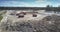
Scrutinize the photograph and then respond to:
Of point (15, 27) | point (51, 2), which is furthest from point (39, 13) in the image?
point (15, 27)

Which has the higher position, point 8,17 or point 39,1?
point 39,1

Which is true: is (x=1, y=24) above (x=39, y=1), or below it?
below

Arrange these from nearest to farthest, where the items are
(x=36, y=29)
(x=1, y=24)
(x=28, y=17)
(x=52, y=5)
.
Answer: (x=36, y=29), (x=1, y=24), (x=28, y=17), (x=52, y=5)

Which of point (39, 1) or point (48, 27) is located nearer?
point (48, 27)

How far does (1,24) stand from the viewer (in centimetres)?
176

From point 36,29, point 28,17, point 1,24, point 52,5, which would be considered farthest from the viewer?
point 52,5

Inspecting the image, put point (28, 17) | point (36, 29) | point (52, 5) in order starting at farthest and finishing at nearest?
1. point (52, 5)
2. point (28, 17)
3. point (36, 29)

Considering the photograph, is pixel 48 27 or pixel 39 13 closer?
pixel 48 27

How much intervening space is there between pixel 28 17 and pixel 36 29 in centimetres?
33

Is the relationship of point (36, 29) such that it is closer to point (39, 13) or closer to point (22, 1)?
point (39, 13)

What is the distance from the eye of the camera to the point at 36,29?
5.41ft

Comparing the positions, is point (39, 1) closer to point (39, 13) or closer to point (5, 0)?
point (39, 13)

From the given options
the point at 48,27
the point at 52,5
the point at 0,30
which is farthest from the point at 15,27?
the point at 52,5

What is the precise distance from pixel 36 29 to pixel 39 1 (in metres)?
0.68
